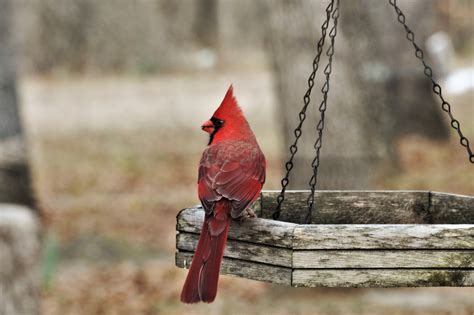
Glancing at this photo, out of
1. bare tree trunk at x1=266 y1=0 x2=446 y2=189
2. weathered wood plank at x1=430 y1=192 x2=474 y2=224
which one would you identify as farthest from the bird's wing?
bare tree trunk at x1=266 y1=0 x2=446 y2=189

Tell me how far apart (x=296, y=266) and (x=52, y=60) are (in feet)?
62.4

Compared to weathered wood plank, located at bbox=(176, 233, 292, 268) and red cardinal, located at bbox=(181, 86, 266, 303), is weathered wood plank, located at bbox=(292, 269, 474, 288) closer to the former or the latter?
weathered wood plank, located at bbox=(176, 233, 292, 268)

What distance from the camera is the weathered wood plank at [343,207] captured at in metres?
4.34

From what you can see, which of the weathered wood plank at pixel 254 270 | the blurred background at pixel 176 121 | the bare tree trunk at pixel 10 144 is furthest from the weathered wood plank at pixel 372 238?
the bare tree trunk at pixel 10 144

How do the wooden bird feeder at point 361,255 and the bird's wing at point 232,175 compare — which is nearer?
the wooden bird feeder at point 361,255

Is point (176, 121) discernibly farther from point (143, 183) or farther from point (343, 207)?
point (343, 207)

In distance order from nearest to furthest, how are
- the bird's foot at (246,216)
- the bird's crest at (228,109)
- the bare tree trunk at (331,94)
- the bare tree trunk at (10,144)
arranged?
the bird's foot at (246,216) → the bird's crest at (228,109) → the bare tree trunk at (331,94) → the bare tree trunk at (10,144)

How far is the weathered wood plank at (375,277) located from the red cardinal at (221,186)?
313 millimetres

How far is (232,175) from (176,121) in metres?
15.7

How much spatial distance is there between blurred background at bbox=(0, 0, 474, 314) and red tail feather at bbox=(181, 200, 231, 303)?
3.27 meters

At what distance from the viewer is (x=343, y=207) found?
14.2 ft

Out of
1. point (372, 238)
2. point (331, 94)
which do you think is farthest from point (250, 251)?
point (331, 94)

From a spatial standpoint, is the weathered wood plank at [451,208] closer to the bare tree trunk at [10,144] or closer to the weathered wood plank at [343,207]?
the weathered wood plank at [343,207]

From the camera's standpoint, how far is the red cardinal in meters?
3.17
